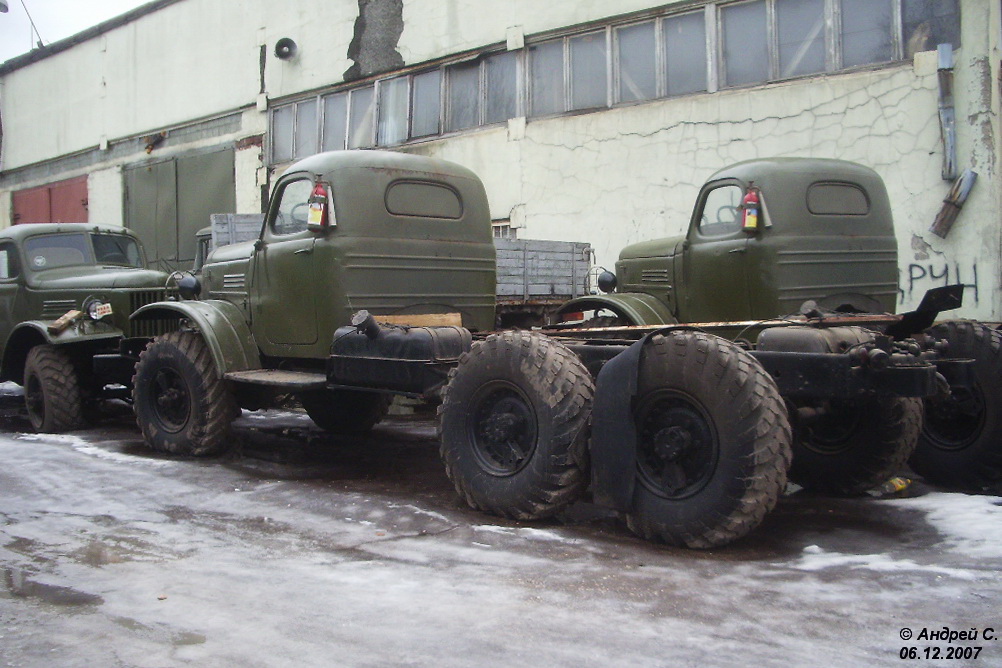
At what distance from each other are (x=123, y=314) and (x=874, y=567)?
7527mm

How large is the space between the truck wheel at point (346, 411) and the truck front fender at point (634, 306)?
2132 mm

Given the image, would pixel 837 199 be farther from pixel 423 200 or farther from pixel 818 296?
pixel 423 200

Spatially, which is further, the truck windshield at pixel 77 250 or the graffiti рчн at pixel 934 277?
the truck windshield at pixel 77 250

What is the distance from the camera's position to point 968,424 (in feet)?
18.6

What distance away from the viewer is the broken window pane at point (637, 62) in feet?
40.2

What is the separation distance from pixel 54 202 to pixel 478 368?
21610 millimetres

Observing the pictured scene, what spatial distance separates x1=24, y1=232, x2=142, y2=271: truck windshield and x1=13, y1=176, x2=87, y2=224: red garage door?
12.8 meters

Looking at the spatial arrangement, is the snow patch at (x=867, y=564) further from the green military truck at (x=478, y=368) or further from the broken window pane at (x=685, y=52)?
the broken window pane at (x=685, y=52)

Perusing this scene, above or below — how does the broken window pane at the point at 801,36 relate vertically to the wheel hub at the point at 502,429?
above

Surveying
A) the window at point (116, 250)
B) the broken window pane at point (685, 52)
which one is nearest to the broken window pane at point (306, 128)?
the window at point (116, 250)

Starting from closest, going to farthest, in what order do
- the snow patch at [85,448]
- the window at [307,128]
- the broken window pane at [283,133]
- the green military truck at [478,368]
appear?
the green military truck at [478,368] → the snow patch at [85,448] → the window at [307,128] → the broken window pane at [283,133]

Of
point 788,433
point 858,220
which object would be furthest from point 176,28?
point 788,433

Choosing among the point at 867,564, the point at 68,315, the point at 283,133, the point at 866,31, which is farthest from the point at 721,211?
the point at 283,133

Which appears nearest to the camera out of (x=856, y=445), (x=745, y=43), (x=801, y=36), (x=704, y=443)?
(x=704, y=443)
